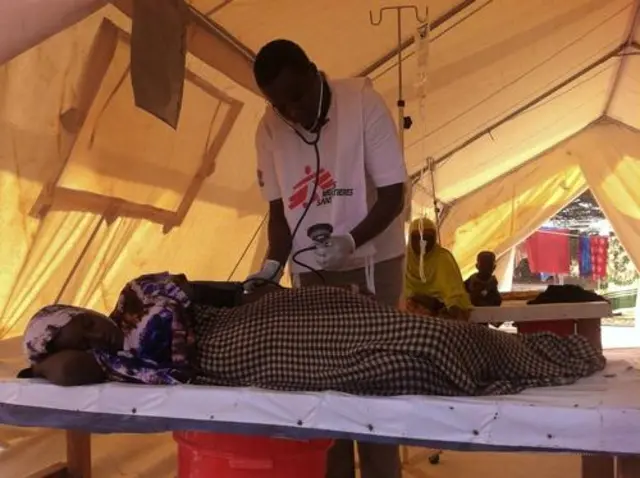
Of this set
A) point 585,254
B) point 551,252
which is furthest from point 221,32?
point 585,254

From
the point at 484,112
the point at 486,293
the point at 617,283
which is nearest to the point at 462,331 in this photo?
the point at 486,293

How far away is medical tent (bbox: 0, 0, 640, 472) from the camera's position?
6.48 ft

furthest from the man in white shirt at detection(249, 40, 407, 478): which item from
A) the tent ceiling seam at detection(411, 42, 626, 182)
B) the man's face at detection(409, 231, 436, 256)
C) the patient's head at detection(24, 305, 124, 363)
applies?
the tent ceiling seam at detection(411, 42, 626, 182)

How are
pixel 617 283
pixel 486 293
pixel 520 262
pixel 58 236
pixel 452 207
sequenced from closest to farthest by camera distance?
pixel 58 236
pixel 486 293
pixel 452 207
pixel 617 283
pixel 520 262

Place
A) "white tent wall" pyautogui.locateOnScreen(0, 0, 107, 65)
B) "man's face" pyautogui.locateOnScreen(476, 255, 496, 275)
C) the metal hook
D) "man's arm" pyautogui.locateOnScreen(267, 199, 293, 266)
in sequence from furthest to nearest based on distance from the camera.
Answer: "man's face" pyautogui.locateOnScreen(476, 255, 496, 275)
the metal hook
"man's arm" pyautogui.locateOnScreen(267, 199, 293, 266)
"white tent wall" pyautogui.locateOnScreen(0, 0, 107, 65)

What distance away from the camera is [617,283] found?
10.8 metres

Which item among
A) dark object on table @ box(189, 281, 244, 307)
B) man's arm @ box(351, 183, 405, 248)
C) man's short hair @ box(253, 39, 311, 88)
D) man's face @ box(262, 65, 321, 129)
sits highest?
man's short hair @ box(253, 39, 311, 88)

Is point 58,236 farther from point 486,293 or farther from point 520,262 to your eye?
point 520,262

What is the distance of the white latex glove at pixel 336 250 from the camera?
1.56 meters

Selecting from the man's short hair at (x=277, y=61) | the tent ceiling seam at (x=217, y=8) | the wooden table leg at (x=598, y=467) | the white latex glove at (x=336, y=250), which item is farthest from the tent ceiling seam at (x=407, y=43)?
the wooden table leg at (x=598, y=467)

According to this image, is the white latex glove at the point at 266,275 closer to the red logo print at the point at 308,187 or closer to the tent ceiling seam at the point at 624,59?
the red logo print at the point at 308,187

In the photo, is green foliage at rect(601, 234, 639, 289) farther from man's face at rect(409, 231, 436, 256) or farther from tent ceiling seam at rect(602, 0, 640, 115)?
man's face at rect(409, 231, 436, 256)

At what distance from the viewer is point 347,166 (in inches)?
66.4

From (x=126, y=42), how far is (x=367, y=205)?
32.7 inches
